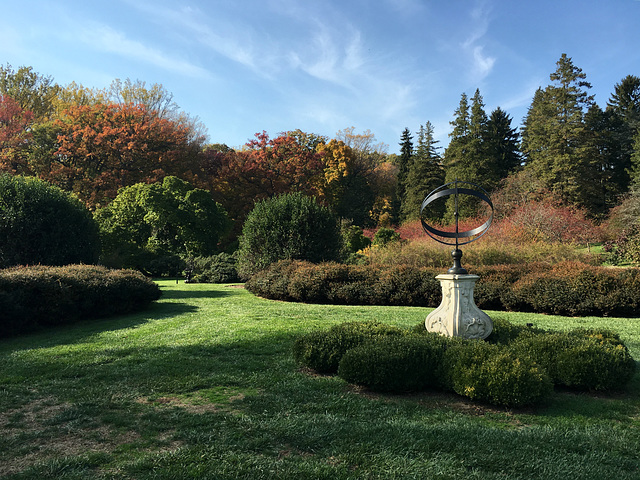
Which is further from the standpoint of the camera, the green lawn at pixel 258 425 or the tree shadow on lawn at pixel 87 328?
the tree shadow on lawn at pixel 87 328

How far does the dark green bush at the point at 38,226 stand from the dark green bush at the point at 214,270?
5.45 metres

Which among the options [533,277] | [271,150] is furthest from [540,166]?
[533,277]

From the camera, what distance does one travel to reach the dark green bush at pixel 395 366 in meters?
4.22

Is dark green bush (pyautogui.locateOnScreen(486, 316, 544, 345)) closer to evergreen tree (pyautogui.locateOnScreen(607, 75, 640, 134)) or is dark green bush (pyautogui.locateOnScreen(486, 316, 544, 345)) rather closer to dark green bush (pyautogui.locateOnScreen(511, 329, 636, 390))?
dark green bush (pyautogui.locateOnScreen(511, 329, 636, 390))

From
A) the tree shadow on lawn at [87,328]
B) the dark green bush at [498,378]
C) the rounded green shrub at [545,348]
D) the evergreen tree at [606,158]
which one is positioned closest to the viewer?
the dark green bush at [498,378]

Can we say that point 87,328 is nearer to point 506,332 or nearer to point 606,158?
point 506,332

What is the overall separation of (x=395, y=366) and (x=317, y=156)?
3072 cm

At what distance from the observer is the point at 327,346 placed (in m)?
5.01

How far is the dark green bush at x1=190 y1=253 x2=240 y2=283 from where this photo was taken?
56.6ft

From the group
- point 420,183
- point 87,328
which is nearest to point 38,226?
point 87,328

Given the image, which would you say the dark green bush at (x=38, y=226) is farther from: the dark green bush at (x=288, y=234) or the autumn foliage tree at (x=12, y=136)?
the autumn foliage tree at (x=12, y=136)

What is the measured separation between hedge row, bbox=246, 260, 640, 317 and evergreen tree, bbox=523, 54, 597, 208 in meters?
23.1

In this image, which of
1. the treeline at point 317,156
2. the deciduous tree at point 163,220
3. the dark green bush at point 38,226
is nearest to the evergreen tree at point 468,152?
the treeline at point 317,156

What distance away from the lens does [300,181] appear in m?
32.2
